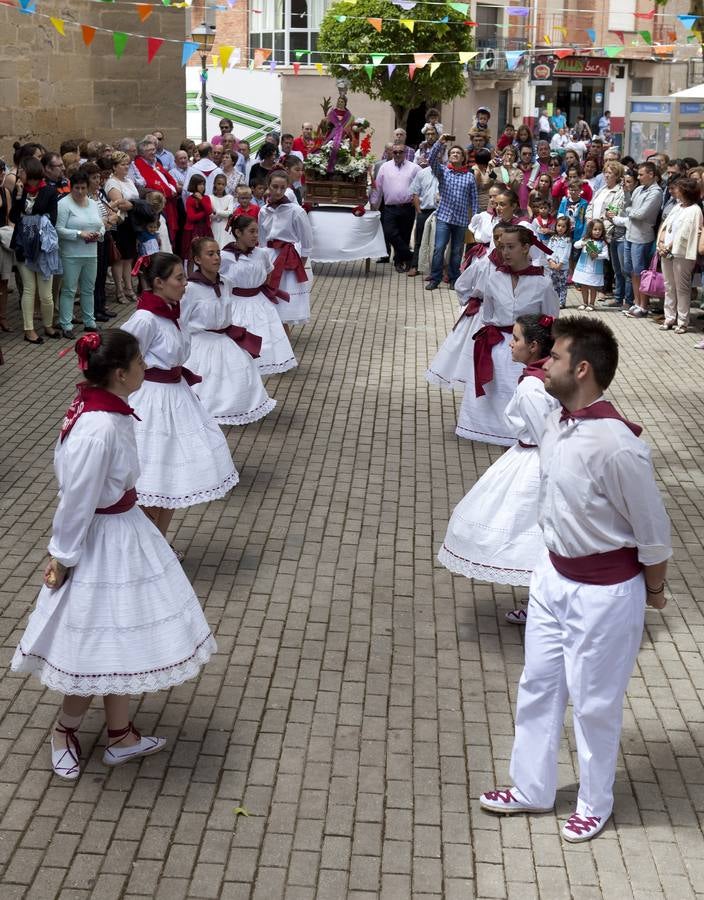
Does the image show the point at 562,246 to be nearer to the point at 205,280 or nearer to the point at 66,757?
the point at 205,280

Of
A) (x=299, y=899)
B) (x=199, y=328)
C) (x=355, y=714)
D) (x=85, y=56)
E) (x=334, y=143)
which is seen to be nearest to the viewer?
(x=299, y=899)

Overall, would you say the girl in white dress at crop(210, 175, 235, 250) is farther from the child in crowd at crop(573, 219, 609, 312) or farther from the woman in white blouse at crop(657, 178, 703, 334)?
the woman in white blouse at crop(657, 178, 703, 334)

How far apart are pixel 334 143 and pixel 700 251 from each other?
254 inches

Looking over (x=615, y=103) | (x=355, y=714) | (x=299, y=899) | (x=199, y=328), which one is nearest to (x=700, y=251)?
(x=199, y=328)

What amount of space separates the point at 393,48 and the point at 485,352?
3014 cm

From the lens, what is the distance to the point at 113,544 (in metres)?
4.82

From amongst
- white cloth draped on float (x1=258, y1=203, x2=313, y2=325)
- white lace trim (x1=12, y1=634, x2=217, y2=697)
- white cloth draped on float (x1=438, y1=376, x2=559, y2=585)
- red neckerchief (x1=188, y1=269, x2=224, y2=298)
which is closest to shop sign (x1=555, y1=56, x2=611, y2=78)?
white cloth draped on float (x1=258, y1=203, x2=313, y2=325)

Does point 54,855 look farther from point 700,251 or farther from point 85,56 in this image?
point 85,56

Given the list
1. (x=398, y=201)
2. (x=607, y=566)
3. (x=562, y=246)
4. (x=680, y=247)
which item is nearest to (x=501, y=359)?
(x=607, y=566)

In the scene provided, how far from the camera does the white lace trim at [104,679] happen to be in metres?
4.77

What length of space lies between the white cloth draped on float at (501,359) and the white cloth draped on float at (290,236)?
3.75 metres

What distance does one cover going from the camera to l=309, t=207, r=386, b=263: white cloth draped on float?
18.8 m

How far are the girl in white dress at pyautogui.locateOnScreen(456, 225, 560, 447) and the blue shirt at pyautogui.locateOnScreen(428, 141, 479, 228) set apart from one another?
7755 mm

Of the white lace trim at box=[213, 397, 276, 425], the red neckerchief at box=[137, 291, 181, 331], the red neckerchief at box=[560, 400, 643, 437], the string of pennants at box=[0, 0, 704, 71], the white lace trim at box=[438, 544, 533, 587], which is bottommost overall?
the white lace trim at box=[438, 544, 533, 587]
